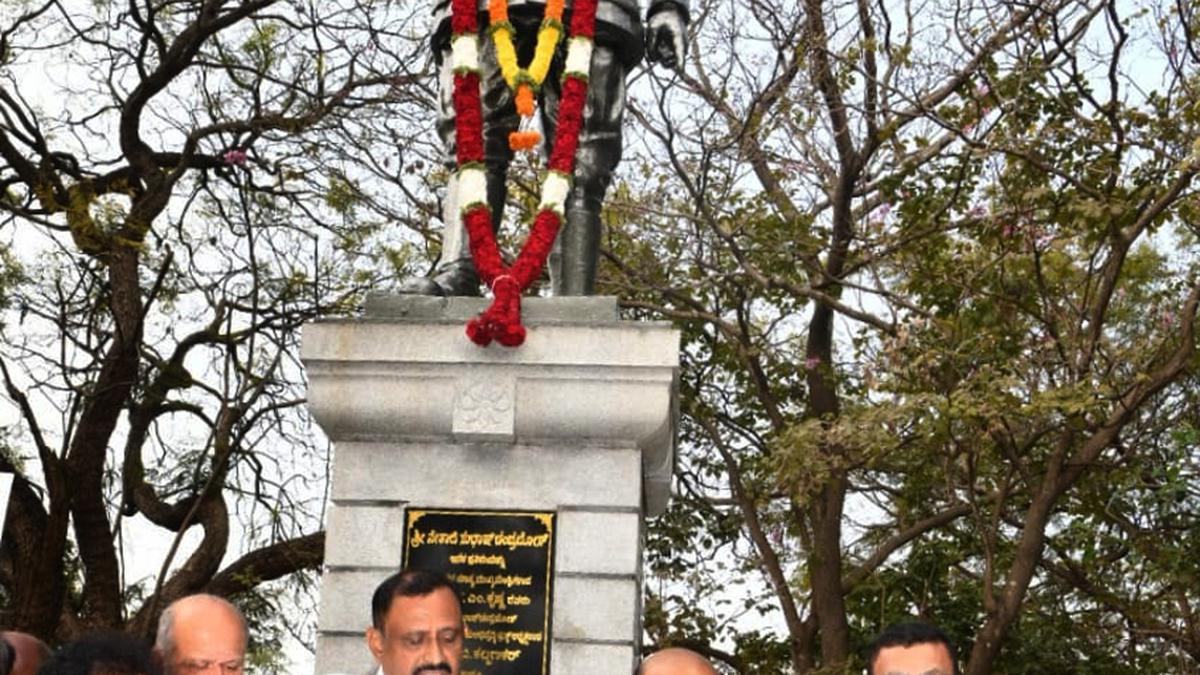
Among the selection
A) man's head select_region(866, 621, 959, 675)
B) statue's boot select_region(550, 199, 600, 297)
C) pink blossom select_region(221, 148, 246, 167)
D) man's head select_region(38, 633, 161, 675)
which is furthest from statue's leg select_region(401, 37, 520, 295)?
pink blossom select_region(221, 148, 246, 167)

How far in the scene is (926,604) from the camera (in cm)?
1455

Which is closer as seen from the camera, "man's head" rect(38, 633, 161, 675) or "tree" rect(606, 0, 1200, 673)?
"man's head" rect(38, 633, 161, 675)

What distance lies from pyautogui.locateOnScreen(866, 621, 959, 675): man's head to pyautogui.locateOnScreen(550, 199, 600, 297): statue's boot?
2946 mm

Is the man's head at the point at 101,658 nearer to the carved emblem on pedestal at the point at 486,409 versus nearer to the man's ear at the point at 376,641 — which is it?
the man's ear at the point at 376,641

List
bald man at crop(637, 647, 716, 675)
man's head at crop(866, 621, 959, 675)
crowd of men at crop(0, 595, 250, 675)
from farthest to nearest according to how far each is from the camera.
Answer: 1. bald man at crop(637, 647, 716, 675)
2. man's head at crop(866, 621, 959, 675)
3. crowd of men at crop(0, 595, 250, 675)

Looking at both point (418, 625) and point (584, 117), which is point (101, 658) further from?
point (584, 117)

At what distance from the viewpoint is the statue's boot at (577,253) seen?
7.46 meters

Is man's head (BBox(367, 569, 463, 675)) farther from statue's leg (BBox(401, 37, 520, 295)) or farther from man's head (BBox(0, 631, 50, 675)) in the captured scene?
statue's leg (BBox(401, 37, 520, 295))

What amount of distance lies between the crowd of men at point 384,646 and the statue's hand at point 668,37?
10.6ft

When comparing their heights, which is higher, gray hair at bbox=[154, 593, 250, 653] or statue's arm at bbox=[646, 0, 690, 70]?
statue's arm at bbox=[646, 0, 690, 70]

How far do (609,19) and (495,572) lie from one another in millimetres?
2471

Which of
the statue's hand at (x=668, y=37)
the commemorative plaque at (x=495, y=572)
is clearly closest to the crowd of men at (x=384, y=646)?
the commemorative plaque at (x=495, y=572)

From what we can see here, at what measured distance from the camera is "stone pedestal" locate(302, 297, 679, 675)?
22.0 ft

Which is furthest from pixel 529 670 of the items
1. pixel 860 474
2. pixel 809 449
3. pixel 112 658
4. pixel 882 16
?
pixel 860 474
